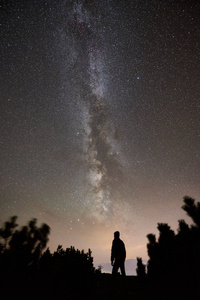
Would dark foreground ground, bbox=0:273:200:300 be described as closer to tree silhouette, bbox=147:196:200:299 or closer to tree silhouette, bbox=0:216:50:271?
tree silhouette, bbox=147:196:200:299

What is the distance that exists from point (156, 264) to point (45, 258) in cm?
582

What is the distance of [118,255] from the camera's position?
5.43 meters

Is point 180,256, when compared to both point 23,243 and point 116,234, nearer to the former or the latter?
point 116,234

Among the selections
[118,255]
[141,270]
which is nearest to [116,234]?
[118,255]

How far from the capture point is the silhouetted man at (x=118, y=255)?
17.6 feet

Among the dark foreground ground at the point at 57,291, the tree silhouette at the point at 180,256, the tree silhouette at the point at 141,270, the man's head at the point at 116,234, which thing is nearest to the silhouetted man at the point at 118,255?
the man's head at the point at 116,234

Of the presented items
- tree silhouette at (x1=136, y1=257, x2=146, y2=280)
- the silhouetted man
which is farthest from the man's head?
tree silhouette at (x1=136, y1=257, x2=146, y2=280)

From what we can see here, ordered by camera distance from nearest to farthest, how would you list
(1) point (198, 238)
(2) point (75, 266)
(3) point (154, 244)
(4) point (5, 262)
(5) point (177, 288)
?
1. (5) point (177, 288)
2. (2) point (75, 266)
3. (1) point (198, 238)
4. (4) point (5, 262)
5. (3) point (154, 244)

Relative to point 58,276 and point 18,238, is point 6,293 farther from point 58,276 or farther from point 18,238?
point 18,238

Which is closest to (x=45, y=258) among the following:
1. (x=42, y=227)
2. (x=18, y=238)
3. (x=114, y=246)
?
(x=18, y=238)

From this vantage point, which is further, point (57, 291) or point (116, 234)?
point (116, 234)

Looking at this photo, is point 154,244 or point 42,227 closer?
point 154,244

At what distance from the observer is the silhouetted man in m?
5.36

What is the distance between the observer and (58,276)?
5938mm
